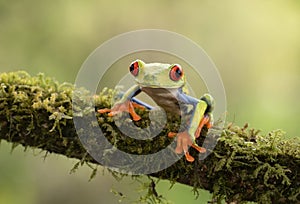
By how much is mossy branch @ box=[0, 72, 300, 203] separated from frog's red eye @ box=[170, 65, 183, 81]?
0.64 ft

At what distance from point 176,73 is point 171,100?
0.45 ft

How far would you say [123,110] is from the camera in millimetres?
2326

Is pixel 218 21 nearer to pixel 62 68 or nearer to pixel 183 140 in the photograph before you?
pixel 62 68

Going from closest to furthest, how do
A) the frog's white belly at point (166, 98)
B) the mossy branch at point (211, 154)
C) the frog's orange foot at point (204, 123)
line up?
the mossy branch at point (211, 154) → the frog's orange foot at point (204, 123) → the frog's white belly at point (166, 98)

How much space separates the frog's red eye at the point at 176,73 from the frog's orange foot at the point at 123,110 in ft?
0.69

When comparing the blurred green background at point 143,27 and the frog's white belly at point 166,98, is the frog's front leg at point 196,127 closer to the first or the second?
the frog's white belly at point 166,98

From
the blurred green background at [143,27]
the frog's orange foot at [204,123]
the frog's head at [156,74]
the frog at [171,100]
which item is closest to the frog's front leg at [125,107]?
the frog at [171,100]

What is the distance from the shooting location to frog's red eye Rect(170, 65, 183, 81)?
7.46 ft

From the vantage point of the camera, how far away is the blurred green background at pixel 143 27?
6609 millimetres

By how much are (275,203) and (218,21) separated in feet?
17.8

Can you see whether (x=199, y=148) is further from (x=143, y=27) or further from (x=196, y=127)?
(x=143, y=27)

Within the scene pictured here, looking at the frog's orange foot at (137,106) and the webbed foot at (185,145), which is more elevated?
the frog's orange foot at (137,106)

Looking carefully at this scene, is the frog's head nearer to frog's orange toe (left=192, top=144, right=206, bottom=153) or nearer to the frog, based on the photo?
the frog

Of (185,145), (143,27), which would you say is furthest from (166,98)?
(143,27)
